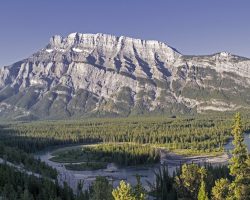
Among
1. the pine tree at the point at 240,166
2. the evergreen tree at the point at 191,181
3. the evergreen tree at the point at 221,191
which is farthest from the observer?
the evergreen tree at the point at 191,181

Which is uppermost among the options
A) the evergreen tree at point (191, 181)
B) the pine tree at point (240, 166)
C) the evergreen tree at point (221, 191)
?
the pine tree at point (240, 166)

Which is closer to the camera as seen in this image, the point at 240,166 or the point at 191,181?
the point at 240,166

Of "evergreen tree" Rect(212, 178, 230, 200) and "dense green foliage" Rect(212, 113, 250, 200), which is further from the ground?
"dense green foliage" Rect(212, 113, 250, 200)

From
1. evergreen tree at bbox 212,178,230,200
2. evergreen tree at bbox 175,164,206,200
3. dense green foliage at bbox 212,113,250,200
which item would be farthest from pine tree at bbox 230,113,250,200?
evergreen tree at bbox 175,164,206,200

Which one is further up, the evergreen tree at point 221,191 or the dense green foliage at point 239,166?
the dense green foliage at point 239,166

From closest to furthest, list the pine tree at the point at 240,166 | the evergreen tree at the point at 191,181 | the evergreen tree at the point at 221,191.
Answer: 1. the pine tree at the point at 240,166
2. the evergreen tree at the point at 221,191
3. the evergreen tree at the point at 191,181

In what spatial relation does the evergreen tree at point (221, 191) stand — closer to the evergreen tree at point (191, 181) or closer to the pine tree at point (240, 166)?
the evergreen tree at point (191, 181)

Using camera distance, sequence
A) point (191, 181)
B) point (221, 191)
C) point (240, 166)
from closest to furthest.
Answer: point (240, 166), point (221, 191), point (191, 181)

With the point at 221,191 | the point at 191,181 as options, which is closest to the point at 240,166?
the point at 221,191

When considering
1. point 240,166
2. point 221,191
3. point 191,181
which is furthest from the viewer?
point 191,181

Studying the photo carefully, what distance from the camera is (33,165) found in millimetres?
182500

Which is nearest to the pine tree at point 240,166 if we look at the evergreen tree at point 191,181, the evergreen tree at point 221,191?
the evergreen tree at point 221,191

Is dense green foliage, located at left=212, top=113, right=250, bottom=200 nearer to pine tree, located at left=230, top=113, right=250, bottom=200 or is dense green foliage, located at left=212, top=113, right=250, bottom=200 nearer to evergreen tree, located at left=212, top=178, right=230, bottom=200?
pine tree, located at left=230, top=113, right=250, bottom=200

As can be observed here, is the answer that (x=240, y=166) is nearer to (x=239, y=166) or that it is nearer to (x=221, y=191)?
(x=239, y=166)
